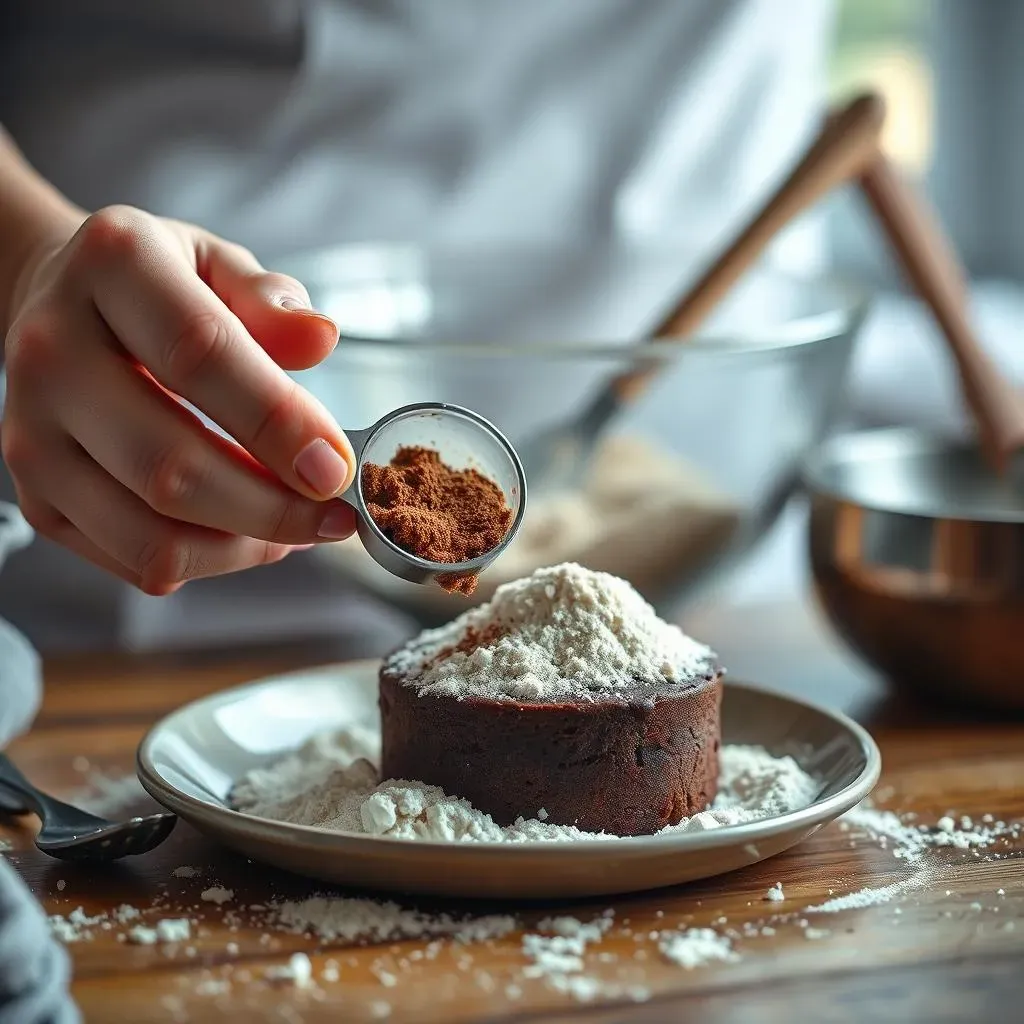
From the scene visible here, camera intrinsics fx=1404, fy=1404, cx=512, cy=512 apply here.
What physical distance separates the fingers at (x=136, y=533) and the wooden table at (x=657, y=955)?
0.20 meters

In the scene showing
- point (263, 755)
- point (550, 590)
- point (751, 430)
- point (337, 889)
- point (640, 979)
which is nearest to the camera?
point (640, 979)

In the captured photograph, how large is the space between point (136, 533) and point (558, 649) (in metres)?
0.30

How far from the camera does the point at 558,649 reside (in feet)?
3.17

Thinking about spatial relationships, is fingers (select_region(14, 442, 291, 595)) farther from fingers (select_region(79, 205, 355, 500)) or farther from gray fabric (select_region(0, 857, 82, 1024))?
gray fabric (select_region(0, 857, 82, 1024))

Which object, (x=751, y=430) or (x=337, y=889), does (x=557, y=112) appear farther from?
(x=337, y=889)

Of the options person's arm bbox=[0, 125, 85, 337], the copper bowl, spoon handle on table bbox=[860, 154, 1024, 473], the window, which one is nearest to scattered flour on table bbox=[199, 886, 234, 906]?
person's arm bbox=[0, 125, 85, 337]

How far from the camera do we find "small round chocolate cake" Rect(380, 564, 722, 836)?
92cm

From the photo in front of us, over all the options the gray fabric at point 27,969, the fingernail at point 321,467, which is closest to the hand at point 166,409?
the fingernail at point 321,467

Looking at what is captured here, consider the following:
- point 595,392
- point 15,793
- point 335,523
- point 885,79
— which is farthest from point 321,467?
point 885,79

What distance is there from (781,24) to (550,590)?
3.57 feet

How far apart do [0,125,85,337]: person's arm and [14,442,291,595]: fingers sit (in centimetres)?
22

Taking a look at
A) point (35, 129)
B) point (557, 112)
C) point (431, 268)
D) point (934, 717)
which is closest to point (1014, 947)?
point (934, 717)

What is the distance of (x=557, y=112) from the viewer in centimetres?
173

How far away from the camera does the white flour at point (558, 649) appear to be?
0.94 metres
